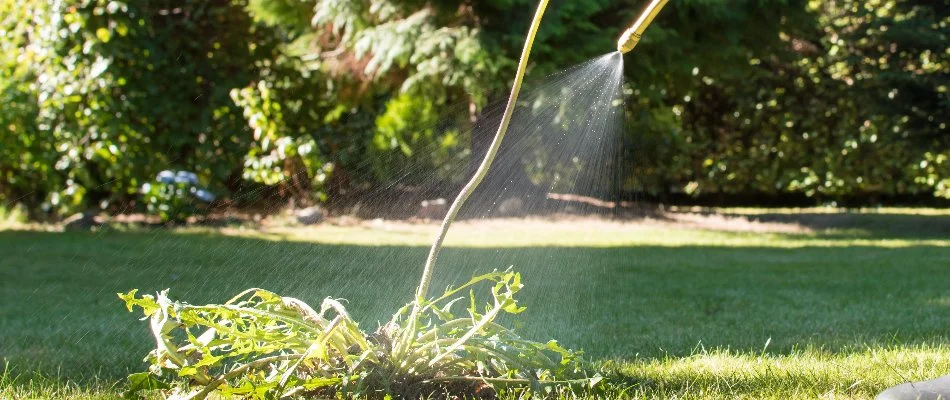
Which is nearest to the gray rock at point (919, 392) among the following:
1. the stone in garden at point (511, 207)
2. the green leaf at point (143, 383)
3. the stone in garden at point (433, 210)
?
the green leaf at point (143, 383)

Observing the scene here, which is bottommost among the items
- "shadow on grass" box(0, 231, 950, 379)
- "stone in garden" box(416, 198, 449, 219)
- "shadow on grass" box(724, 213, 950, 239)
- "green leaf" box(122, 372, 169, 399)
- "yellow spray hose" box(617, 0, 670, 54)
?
"shadow on grass" box(724, 213, 950, 239)

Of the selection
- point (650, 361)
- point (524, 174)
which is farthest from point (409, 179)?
point (650, 361)

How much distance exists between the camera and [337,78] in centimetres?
841

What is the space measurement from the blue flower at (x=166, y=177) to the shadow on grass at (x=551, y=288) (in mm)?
1167

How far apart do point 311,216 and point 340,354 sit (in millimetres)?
5972

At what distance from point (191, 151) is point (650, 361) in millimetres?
5619

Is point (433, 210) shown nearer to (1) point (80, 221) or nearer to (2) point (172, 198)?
(2) point (172, 198)

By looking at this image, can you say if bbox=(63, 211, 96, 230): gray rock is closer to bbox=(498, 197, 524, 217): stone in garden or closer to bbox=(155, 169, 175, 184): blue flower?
bbox=(155, 169, 175, 184): blue flower

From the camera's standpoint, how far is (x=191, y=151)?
7.84 meters

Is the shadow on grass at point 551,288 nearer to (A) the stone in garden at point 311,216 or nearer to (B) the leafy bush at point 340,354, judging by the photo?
(B) the leafy bush at point 340,354

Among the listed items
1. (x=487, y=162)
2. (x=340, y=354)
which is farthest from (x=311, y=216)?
(x=487, y=162)

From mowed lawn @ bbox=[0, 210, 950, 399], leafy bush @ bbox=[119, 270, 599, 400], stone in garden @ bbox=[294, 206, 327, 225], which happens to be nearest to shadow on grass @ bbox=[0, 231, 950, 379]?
mowed lawn @ bbox=[0, 210, 950, 399]

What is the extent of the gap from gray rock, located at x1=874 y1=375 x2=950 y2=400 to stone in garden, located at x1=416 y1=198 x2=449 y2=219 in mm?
6282

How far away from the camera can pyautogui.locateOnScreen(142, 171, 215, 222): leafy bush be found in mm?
7777
